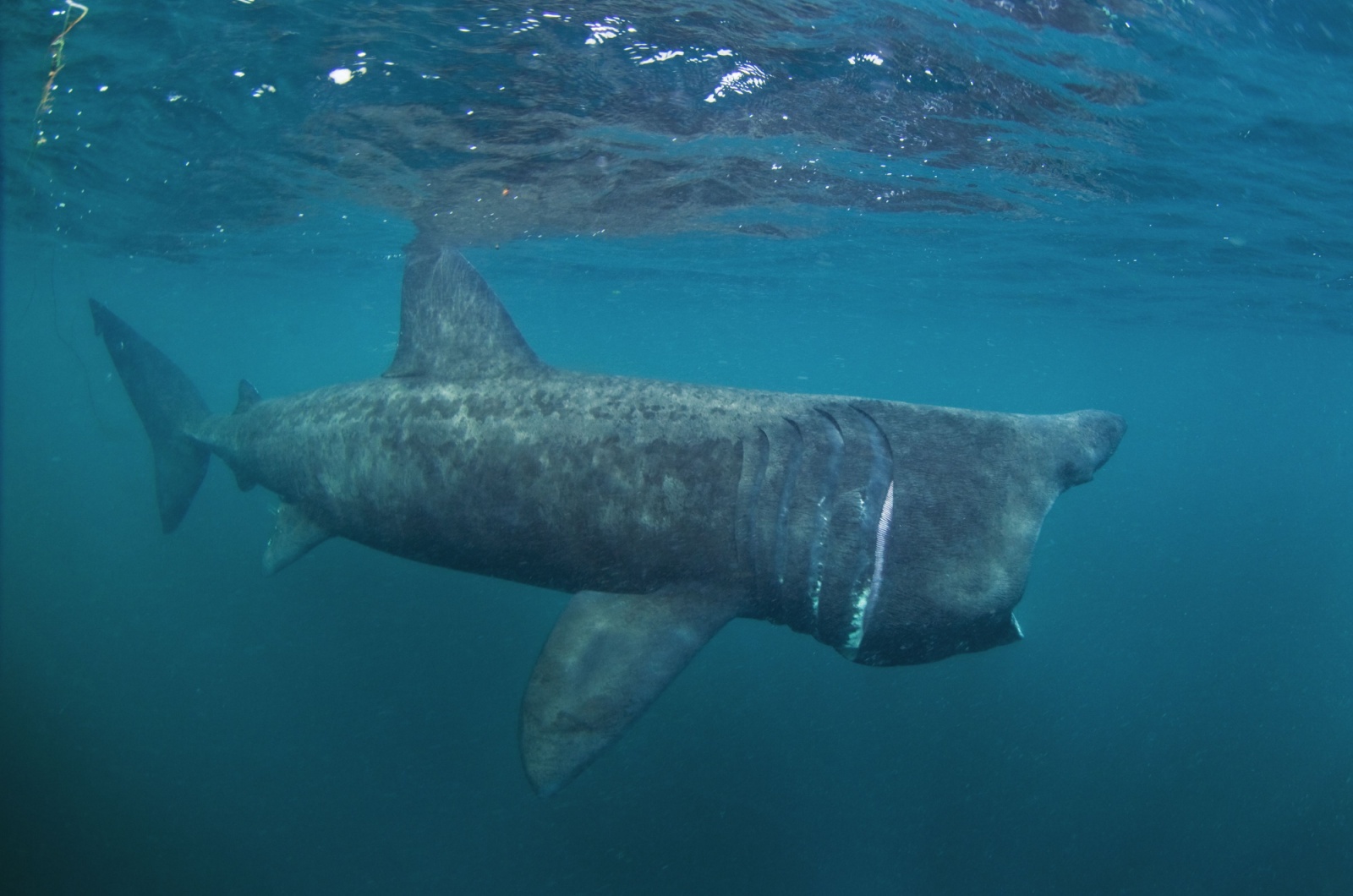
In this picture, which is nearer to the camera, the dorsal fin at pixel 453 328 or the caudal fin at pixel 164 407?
the dorsal fin at pixel 453 328

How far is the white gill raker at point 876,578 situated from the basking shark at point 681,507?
1cm

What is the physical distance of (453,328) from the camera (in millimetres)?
5996

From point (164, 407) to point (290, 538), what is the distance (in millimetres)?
4851

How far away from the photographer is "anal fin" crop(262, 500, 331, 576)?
679 cm

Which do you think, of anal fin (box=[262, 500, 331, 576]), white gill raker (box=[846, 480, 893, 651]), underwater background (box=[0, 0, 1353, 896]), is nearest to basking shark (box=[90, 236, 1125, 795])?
white gill raker (box=[846, 480, 893, 651])

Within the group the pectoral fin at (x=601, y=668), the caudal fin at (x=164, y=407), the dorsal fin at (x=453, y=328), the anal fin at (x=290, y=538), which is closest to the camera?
the pectoral fin at (x=601, y=668)

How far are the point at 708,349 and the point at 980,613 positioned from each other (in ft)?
253

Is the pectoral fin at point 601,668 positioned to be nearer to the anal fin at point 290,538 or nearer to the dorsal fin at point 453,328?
the dorsal fin at point 453,328

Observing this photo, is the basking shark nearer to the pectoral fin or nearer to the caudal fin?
the pectoral fin

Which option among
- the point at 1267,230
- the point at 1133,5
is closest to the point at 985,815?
the point at 1133,5

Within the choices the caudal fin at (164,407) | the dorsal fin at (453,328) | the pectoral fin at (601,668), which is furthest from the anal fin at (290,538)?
the caudal fin at (164,407)

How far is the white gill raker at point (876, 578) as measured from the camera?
4188 mm

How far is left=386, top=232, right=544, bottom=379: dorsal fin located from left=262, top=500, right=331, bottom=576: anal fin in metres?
1.82

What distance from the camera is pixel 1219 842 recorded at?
37.1 feet
